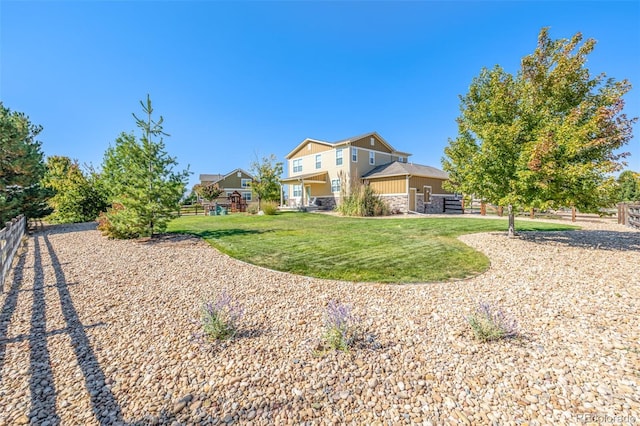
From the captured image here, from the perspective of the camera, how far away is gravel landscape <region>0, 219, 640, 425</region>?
6.98 ft

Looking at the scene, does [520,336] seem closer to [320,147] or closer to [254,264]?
[254,264]

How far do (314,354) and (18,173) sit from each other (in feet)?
54.7

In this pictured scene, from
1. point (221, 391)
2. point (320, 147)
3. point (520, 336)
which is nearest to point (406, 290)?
point (520, 336)

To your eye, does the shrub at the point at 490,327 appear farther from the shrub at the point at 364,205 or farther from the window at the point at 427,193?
the window at the point at 427,193

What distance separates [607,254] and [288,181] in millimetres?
23635

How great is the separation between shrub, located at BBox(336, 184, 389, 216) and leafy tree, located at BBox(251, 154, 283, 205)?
1148cm

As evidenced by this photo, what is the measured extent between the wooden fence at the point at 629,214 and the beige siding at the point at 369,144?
670 inches

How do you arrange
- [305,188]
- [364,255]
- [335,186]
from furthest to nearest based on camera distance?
[305,188] < [335,186] < [364,255]

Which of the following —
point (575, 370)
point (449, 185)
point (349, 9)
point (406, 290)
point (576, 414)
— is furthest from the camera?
point (349, 9)

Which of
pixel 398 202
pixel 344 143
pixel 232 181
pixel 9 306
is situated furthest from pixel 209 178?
pixel 9 306

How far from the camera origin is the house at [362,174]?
2169 cm

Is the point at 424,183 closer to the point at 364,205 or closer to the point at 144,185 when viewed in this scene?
the point at 364,205

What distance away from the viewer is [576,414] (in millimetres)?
2016

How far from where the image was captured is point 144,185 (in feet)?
29.4
